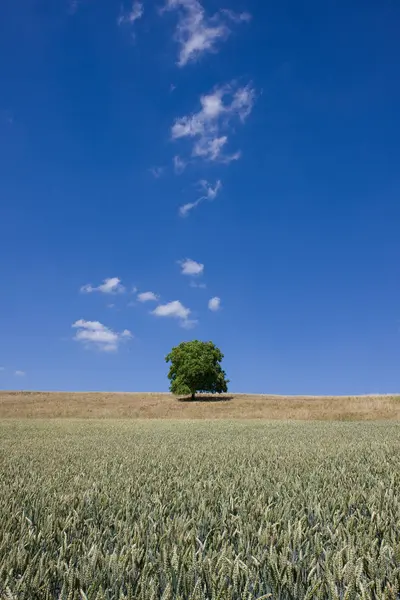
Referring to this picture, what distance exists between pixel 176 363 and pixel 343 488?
63688 millimetres

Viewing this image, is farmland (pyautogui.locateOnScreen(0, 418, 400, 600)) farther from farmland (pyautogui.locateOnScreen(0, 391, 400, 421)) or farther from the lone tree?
the lone tree

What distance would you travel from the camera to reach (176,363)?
66.4 metres

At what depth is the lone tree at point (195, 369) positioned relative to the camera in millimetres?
62781

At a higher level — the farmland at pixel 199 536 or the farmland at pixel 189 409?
the farmland at pixel 199 536

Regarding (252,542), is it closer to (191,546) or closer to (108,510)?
(191,546)

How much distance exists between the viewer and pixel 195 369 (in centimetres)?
6234

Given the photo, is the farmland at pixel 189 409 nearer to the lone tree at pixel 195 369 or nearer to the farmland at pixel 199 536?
the lone tree at pixel 195 369

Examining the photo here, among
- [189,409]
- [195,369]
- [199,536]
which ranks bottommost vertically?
[189,409]

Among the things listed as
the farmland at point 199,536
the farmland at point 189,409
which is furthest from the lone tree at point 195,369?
the farmland at point 199,536

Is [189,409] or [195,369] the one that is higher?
[195,369]

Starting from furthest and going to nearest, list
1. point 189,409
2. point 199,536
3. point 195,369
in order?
point 195,369 → point 189,409 → point 199,536

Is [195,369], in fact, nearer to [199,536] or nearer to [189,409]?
[189,409]

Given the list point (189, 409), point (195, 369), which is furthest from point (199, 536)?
point (195, 369)

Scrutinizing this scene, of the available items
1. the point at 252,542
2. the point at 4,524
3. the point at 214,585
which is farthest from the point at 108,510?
the point at 214,585
